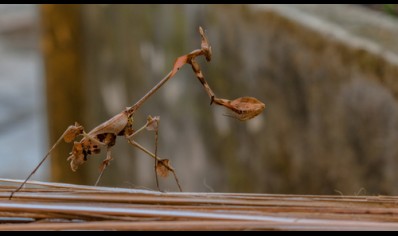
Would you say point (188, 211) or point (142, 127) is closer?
point (188, 211)

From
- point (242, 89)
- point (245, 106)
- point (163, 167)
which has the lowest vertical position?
point (242, 89)

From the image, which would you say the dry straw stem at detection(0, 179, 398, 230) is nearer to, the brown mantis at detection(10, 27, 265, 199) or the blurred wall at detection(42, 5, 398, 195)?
the brown mantis at detection(10, 27, 265, 199)

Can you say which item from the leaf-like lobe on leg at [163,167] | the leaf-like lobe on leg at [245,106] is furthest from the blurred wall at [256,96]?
the leaf-like lobe on leg at [245,106]

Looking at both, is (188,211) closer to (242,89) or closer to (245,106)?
(245,106)

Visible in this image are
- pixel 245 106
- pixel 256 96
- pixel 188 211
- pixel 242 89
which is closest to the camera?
pixel 188 211

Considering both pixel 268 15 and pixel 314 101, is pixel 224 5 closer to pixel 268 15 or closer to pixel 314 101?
pixel 268 15

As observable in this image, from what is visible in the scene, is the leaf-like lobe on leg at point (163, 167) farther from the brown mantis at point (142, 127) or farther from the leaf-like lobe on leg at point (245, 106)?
the leaf-like lobe on leg at point (245, 106)

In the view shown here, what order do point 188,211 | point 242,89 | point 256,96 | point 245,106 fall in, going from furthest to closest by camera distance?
point 242,89 < point 256,96 < point 245,106 < point 188,211

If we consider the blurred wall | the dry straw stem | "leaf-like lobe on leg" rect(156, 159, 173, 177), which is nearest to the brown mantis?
"leaf-like lobe on leg" rect(156, 159, 173, 177)

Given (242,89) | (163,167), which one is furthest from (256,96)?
(163,167)
